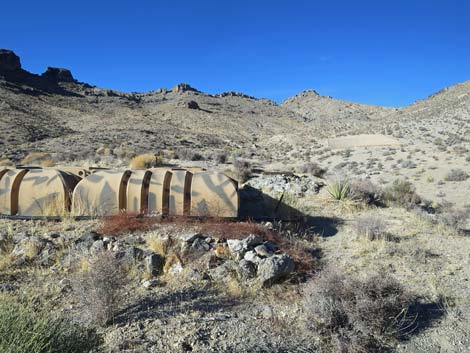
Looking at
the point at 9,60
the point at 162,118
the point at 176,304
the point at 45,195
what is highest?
the point at 9,60

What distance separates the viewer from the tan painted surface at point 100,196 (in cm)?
802

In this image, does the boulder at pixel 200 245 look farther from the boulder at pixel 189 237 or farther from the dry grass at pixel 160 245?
the dry grass at pixel 160 245

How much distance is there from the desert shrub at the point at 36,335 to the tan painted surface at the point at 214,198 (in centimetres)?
426

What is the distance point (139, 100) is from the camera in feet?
293

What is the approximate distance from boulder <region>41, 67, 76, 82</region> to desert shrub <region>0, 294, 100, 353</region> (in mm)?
92084

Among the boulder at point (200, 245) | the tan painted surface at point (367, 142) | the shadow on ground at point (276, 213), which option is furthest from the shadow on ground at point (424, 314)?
the tan painted surface at point (367, 142)

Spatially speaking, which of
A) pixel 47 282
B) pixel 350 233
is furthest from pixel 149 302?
pixel 350 233

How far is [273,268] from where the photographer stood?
5.75 m

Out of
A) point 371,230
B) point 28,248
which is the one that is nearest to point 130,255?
point 28,248

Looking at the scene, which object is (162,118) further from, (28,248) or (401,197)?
(28,248)

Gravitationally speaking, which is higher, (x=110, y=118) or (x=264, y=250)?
(x=110, y=118)

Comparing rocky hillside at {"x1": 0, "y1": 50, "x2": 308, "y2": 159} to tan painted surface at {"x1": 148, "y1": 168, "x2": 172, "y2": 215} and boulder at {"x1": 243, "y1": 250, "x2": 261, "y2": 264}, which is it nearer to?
tan painted surface at {"x1": 148, "y1": 168, "x2": 172, "y2": 215}

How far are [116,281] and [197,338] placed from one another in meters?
1.34

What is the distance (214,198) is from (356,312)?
4.09 metres
